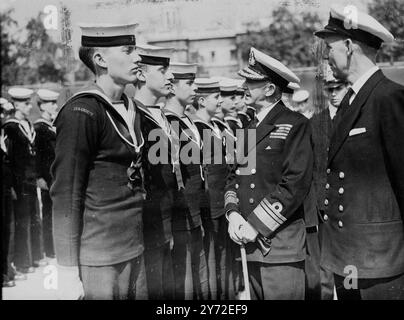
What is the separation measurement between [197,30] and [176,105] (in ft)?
2.19

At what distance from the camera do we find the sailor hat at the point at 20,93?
5.45m

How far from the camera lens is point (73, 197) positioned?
249 centimetres

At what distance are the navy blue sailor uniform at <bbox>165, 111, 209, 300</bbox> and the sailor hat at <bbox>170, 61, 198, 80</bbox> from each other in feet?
1.16

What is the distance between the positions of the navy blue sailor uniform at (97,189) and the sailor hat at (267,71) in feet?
2.95

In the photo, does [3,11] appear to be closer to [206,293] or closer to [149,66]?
[149,66]

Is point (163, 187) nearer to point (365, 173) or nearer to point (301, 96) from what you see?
point (365, 173)

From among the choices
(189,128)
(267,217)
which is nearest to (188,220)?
(189,128)

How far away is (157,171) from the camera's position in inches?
134

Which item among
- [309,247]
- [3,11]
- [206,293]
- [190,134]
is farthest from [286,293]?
[3,11]

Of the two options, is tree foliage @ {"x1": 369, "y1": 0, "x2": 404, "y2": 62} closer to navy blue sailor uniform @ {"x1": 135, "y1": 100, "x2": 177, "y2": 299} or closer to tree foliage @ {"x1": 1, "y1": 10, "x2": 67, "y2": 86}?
navy blue sailor uniform @ {"x1": 135, "y1": 100, "x2": 177, "y2": 299}

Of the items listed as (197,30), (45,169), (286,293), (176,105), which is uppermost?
(197,30)

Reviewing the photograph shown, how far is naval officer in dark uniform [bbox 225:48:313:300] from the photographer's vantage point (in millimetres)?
3109

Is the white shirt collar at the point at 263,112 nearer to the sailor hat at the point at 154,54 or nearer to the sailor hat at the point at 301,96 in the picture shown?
the sailor hat at the point at 154,54

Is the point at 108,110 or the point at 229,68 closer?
the point at 108,110
